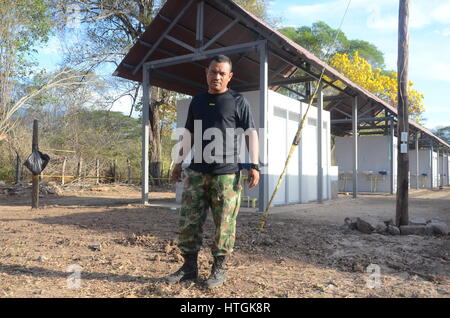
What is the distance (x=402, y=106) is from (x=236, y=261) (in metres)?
3.92

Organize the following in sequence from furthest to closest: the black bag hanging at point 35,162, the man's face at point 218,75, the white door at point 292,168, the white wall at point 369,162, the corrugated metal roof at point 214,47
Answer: the white wall at point 369,162 → the white door at point 292,168 → the black bag hanging at point 35,162 → the corrugated metal roof at point 214,47 → the man's face at point 218,75

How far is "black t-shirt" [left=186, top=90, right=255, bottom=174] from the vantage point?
2.98m

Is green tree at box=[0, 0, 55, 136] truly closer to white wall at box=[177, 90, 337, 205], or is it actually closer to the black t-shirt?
white wall at box=[177, 90, 337, 205]

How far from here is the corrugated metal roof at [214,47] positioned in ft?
25.1

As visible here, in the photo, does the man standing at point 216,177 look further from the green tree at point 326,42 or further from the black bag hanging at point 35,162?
the green tree at point 326,42

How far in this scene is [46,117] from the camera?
17578mm

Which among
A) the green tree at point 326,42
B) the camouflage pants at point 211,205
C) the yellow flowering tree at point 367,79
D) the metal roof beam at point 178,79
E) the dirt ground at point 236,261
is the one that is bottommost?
the dirt ground at point 236,261

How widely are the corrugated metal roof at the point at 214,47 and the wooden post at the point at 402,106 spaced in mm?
2054

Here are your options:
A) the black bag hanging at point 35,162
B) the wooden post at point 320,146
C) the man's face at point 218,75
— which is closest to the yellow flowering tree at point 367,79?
the wooden post at point 320,146

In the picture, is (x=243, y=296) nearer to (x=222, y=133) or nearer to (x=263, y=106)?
(x=222, y=133)

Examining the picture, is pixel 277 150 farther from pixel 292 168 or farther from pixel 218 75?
pixel 218 75

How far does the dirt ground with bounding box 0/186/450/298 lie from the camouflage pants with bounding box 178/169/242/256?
34 centimetres

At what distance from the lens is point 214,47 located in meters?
9.11
